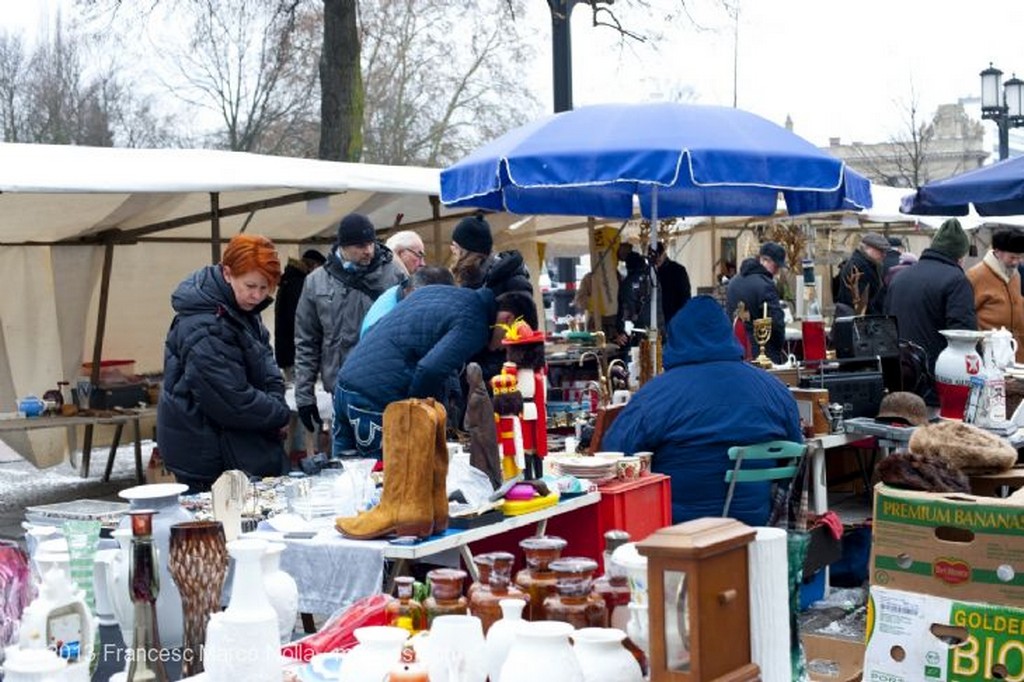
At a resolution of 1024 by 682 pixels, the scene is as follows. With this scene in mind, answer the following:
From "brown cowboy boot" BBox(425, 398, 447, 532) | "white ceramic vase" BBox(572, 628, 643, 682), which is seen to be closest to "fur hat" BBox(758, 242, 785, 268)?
"brown cowboy boot" BBox(425, 398, 447, 532)

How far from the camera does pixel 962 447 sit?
4.93 m

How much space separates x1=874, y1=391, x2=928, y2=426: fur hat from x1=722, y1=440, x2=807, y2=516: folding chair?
183 centimetres

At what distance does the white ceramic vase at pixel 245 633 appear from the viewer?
7.95ft

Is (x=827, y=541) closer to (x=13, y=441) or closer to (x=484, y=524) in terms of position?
(x=484, y=524)

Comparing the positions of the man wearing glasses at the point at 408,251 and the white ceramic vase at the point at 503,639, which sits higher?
the man wearing glasses at the point at 408,251

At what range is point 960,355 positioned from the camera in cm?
667

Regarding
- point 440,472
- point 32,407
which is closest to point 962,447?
point 440,472

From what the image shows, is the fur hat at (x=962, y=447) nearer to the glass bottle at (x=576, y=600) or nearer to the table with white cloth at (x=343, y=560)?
the table with white cloth at (x=343, y=560)

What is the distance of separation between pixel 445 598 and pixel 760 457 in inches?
99.3

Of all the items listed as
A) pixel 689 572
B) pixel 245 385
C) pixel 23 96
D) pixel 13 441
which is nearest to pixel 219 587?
pixel 689 572

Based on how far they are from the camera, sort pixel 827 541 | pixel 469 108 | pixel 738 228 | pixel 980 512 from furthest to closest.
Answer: pixel 469 108 < pixel 738 228 < pixel 827 541 < pixel 980 512

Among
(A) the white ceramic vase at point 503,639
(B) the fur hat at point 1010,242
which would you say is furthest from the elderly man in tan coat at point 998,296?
(A) the white ceramic vase at point 503,639

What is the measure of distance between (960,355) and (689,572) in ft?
15.7

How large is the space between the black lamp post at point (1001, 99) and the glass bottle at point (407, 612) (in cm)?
1504
